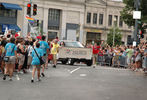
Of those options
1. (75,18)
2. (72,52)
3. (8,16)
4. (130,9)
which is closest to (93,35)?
(75,18)

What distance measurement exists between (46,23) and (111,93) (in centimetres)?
5020

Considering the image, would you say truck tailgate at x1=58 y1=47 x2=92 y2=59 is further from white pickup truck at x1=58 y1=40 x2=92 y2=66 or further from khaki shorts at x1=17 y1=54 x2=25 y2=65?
khaki shorts at x1=17 y1=54 x2=25 y2=65

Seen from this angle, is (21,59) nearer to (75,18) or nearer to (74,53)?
(74,53)

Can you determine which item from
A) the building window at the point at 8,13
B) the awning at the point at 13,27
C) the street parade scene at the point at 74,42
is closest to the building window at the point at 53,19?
the street parade scene at the point at 74,42

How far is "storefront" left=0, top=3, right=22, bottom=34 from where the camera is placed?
54.3 meters

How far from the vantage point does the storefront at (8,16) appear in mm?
54266

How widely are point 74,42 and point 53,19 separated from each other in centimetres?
3315

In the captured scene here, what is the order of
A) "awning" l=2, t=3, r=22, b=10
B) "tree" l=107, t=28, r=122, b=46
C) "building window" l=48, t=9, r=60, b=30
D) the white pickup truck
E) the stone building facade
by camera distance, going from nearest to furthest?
1. the white pickup truck
2. "awning" l=2, t=3, r=22, b=10
3. the stone building facade
4. "building window" l=48, t=9, r=60, b=30
5. "tree" l=107, t=28, r=122, b=46

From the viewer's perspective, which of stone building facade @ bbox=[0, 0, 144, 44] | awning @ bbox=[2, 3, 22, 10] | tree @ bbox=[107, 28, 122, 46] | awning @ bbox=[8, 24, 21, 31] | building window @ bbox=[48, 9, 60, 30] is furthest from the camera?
tree @ bbox=[107, 28, 122, 46]

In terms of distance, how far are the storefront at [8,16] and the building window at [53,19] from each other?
21.6 feet

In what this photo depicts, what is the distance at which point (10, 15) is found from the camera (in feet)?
186

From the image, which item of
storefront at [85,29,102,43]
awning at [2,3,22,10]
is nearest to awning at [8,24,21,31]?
awning at [2,3,22,10]

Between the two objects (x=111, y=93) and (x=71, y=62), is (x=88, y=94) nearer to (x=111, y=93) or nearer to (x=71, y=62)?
(x=111, y=93)

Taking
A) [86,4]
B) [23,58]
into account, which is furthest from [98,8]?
[23,58]
